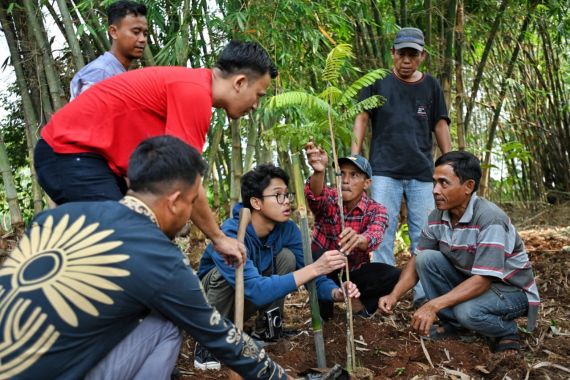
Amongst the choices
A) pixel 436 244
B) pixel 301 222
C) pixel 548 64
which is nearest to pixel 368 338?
pixel 436 244

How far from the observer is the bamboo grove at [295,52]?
4473mm

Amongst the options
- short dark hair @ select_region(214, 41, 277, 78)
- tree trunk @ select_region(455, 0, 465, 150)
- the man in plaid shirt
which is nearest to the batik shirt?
short dark hair @ select_region(214, 41, 277, 78)

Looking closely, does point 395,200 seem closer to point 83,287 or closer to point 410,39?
point 410,39

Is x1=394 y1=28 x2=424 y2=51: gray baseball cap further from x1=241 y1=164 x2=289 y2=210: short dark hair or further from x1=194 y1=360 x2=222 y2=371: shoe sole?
x1=194 y1=360 x2=222 y2=371: shoe sole

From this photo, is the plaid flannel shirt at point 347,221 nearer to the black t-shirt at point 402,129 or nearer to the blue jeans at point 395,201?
the blue jeans at point 395,201

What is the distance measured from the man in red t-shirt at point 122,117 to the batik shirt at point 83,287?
2.18 feet

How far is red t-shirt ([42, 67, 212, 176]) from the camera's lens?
2.57 metres

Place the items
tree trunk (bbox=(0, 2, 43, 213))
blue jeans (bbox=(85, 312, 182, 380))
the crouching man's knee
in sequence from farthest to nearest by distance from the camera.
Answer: tree trunk (bbox=(0, 2, 43, 213))
the crouching man's knee
blue jeans (bbox=(85, 312, 182, 380))

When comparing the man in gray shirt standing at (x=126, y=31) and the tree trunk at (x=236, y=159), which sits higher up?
the man in gray shirt standing at (x=126, y=31)

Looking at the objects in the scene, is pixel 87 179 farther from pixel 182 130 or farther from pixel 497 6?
pixel 497 6

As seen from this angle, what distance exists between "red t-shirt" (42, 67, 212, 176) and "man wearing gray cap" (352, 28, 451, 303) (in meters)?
1.87

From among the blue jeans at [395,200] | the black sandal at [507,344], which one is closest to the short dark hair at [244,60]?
the blue jeans at [395,200]

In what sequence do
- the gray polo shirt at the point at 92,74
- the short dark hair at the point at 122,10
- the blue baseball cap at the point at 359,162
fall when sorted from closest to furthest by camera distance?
the gray polo shirt at the point at 92,74
the short dark hair at the point at 122,10
the blue baseball cap at the point at 359,162

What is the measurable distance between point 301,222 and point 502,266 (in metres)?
1.15
